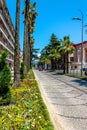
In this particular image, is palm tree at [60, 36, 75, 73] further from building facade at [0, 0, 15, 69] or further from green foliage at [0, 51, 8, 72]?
green foliage at [0, 51, 8, 72]

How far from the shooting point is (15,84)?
15039 mm

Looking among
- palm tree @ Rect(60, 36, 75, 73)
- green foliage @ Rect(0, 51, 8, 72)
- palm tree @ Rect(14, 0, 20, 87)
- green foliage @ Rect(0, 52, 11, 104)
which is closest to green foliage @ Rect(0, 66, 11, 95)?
green foliage @ Rect(0, 52, 11, 104)

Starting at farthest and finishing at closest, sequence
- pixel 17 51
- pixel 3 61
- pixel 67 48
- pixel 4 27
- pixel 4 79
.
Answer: pixel 4 27 < pixel 67 48 < pixel 17 51 < pixel 3 61 < pixel 4 79

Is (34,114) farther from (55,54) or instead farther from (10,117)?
(55,54)

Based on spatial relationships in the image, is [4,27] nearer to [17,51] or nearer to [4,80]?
[17,51]

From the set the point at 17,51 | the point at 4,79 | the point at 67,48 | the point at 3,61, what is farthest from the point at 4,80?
the point at 67,48

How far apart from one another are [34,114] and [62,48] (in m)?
50.0

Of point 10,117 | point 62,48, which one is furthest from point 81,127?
point 62,48

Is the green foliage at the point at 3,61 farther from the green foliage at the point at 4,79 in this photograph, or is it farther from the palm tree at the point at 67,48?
the palm tree at the point at 67,48

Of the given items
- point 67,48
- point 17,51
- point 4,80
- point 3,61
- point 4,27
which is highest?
point 4,27

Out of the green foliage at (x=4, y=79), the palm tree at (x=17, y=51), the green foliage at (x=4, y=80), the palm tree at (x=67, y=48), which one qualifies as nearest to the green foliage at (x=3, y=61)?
the green foliage at (x=4, y=79)

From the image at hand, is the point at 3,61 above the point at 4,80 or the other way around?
above

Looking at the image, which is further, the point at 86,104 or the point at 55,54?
the point at 55,54

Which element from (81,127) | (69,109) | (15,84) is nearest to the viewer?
(81,127)
